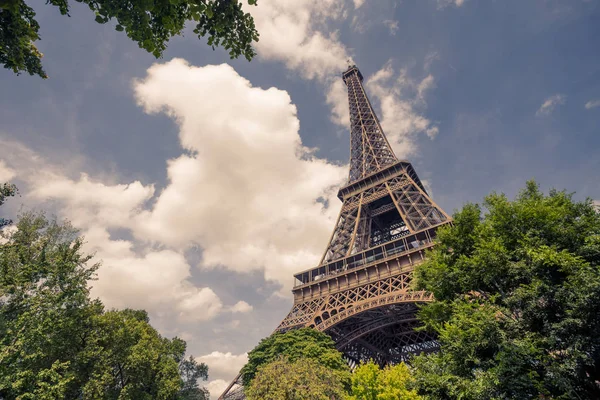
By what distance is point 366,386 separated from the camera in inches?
706

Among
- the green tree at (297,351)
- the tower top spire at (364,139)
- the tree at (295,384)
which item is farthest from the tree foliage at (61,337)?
the tower top spire at (364,139)

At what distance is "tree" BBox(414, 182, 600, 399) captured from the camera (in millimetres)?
9945

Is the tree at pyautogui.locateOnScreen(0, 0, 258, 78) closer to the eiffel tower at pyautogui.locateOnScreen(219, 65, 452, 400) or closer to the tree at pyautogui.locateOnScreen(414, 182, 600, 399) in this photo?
the tree at pyautogui.locateOnScreen(414, 182, 600, 399)

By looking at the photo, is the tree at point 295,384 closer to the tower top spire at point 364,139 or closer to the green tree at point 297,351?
the green tree at point 297,351

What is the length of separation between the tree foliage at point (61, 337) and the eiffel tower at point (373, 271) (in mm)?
14920

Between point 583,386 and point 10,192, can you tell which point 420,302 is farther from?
point 10,192

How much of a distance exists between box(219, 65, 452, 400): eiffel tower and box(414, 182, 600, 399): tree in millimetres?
12662

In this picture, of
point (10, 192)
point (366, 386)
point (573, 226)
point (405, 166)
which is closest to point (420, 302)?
point (366, 386)

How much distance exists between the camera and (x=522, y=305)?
11.5 m

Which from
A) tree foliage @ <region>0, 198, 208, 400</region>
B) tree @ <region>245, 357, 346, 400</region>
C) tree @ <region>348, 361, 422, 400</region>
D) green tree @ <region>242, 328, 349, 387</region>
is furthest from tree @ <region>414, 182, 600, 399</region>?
tree foliage @ <region>0, 198, 208, 400</region>

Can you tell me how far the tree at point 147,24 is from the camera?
211 inches

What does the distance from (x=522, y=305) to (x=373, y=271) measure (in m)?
21.3

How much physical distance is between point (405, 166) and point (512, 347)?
34.1m

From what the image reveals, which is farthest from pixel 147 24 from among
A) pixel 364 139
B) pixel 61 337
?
pixel 364 139
